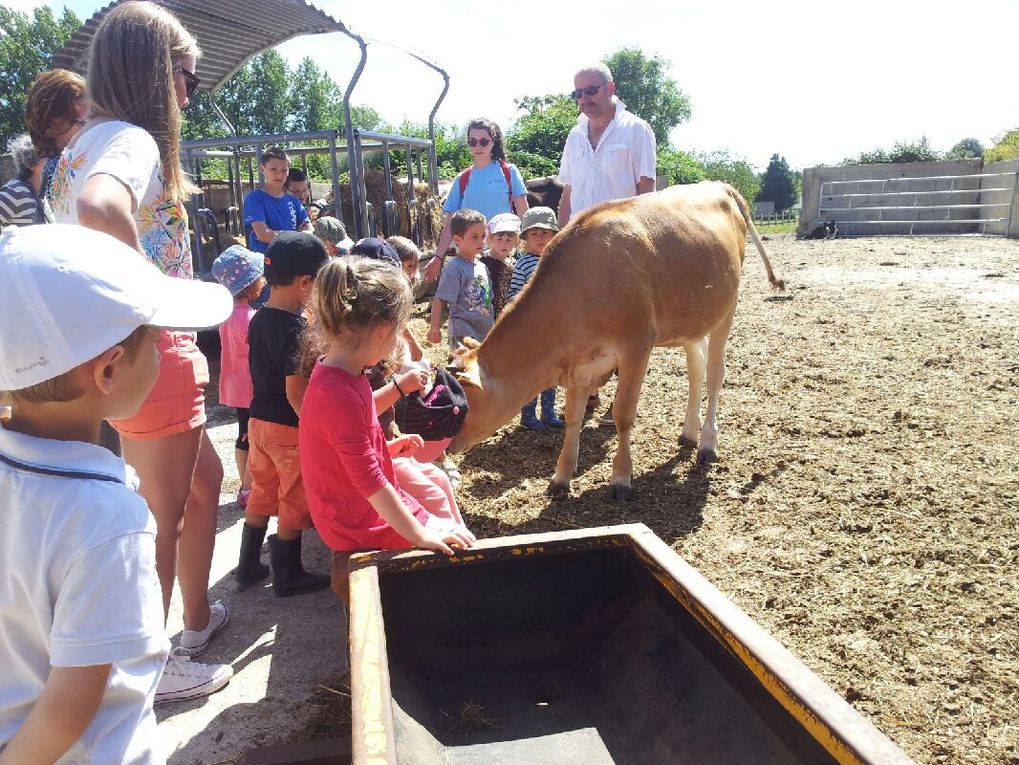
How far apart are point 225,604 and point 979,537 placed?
3.50 m

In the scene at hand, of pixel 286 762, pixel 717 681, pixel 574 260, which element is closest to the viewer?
pixel 717 681

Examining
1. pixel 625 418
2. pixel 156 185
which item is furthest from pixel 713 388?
pixel 156 185

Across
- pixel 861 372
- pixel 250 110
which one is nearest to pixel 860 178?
pixel 861 372

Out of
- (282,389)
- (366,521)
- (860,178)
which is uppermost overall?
(860,178)

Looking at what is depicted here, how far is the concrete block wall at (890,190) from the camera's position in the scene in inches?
837

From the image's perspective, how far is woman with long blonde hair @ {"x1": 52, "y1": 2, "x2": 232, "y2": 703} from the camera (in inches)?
87.3

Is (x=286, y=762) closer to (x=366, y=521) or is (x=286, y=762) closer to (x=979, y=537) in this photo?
(x=366, y=521)

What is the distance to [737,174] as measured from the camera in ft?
185

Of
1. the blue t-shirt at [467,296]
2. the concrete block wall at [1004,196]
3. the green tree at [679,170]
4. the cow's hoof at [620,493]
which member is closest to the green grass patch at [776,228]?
the green tree at [679,170]

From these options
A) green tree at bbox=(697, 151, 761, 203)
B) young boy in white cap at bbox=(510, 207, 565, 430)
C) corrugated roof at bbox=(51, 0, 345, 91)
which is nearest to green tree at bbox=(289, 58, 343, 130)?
green tree at bbox=(697, 151, 761, 203)

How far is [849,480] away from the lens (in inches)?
166

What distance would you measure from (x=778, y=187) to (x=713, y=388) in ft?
191

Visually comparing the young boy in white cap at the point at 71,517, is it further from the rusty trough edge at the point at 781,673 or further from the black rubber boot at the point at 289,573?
the black rubber boot at the point at 289,573

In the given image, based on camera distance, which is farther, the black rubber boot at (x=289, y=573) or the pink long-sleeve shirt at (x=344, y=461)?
the black rubber boot at (x=289, y=573)
